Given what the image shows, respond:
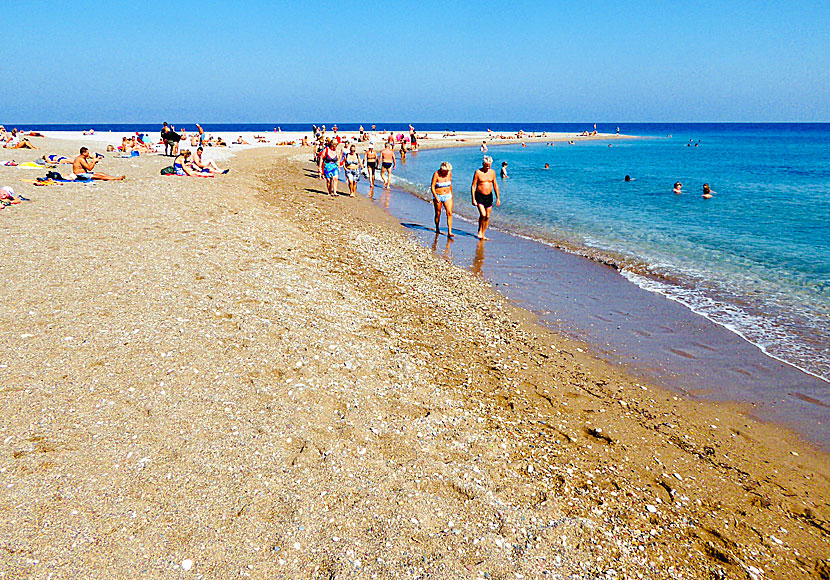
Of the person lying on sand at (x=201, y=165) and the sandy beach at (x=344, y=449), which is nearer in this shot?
the sandy beach at (x=344, y=449)

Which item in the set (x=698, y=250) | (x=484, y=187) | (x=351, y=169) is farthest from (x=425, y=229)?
(x=698, y=250)

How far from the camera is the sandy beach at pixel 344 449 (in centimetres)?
340

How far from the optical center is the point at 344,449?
4.45m

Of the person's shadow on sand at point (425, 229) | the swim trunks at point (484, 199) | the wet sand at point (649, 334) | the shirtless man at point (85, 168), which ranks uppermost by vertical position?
the shirtless man at point (85, 168)

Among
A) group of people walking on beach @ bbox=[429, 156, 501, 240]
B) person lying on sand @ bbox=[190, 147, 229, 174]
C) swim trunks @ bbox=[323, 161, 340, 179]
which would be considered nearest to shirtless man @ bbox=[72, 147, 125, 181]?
person lying on sand @ bbox=[190, 147, 229, 174]

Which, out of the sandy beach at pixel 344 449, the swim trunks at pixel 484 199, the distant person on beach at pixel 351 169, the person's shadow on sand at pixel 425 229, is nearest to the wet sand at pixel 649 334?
the sandy beach at pixel 344 449

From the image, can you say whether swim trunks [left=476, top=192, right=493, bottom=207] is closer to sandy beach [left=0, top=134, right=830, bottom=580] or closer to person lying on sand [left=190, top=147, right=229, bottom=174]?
sandy beach [left=0, top=134, right=830, bottom=580]

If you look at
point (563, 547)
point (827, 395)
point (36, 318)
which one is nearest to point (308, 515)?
point (563, 547)

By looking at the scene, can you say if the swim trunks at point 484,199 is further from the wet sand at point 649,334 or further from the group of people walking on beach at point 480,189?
the wet sand at point 649,334

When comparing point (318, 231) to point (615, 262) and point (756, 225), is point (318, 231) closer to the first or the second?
point (615, 262)

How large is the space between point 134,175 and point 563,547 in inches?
841

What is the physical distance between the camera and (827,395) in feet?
20.6

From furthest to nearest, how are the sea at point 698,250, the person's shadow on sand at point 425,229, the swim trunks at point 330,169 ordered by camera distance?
the swim trunks at point 330,169, the person's shadow on sand at point 425,229, the sea at point 698,250

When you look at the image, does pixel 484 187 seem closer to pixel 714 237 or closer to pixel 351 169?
pixel 714 237
